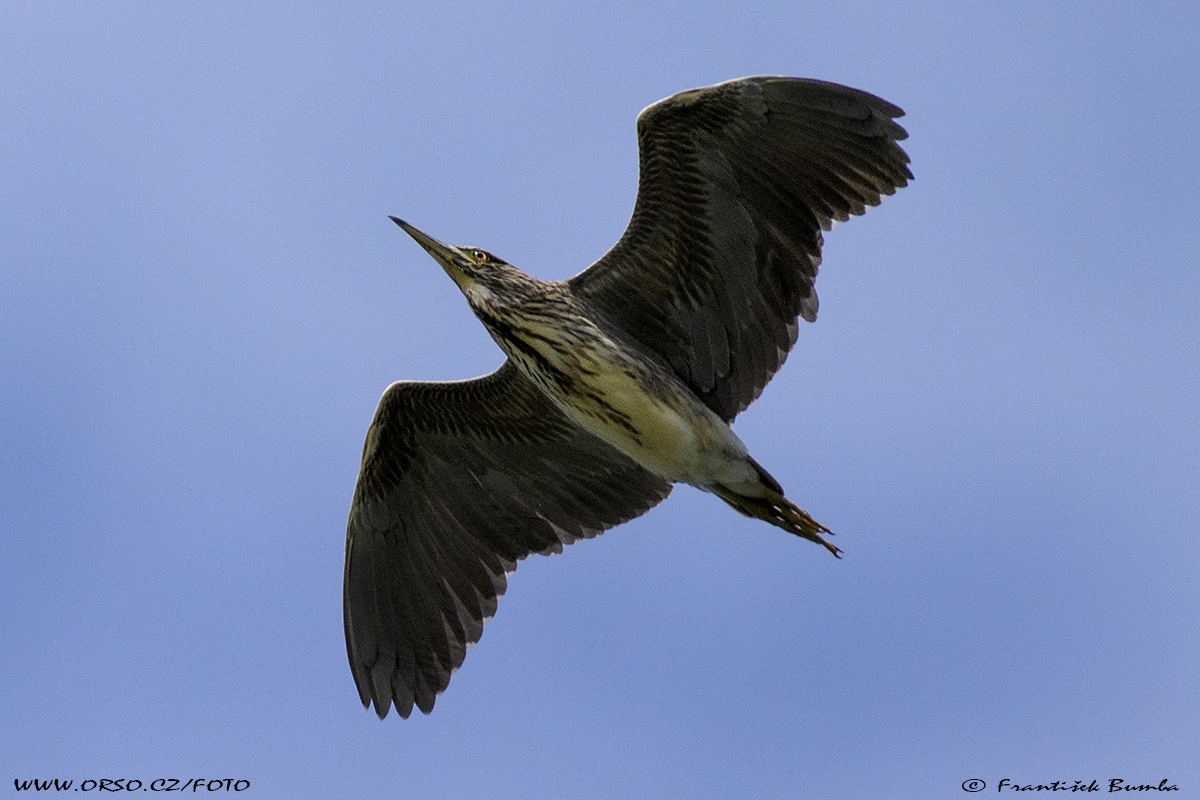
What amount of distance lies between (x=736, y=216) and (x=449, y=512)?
143 inches

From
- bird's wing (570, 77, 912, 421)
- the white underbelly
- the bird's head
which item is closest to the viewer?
bird's wing (570, 77, 912, 421)

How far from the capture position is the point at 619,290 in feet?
39.5

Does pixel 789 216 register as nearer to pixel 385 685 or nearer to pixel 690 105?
pixel 690 105

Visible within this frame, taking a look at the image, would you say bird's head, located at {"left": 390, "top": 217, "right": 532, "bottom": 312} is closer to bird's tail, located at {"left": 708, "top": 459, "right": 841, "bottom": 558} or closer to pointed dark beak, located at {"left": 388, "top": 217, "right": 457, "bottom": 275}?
pointed dark beak, located at {"left": 388, "top": 217, "right": 457, "bottom": 275}

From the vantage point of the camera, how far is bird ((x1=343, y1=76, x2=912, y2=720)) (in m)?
11.4

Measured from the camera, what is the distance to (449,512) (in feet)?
43.3

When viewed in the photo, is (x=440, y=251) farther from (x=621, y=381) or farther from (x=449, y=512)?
(x=449, y=512)

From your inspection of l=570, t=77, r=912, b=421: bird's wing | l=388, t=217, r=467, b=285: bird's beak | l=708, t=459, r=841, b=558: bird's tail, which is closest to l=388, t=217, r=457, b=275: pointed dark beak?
l=388, t=217, r=467, b=285: bird's beak

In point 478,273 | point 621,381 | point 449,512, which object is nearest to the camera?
point 621,381

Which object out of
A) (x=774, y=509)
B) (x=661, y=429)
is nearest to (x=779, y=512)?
(x=774, y=509)

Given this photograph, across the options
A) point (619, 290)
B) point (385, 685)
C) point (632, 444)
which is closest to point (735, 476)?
point (632, 444)

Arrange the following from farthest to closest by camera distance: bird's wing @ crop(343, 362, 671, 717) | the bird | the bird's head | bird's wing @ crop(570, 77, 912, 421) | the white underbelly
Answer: bird's wing @ crop(343, 362, 671, 717) → the bird's head → the white underbelly → the bird → bird's wing @ crop(570, 77, 912, 421)

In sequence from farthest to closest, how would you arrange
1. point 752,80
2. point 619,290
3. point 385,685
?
point 385,685
point 619,290
point 752,80

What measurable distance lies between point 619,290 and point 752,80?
1918 millimetres
